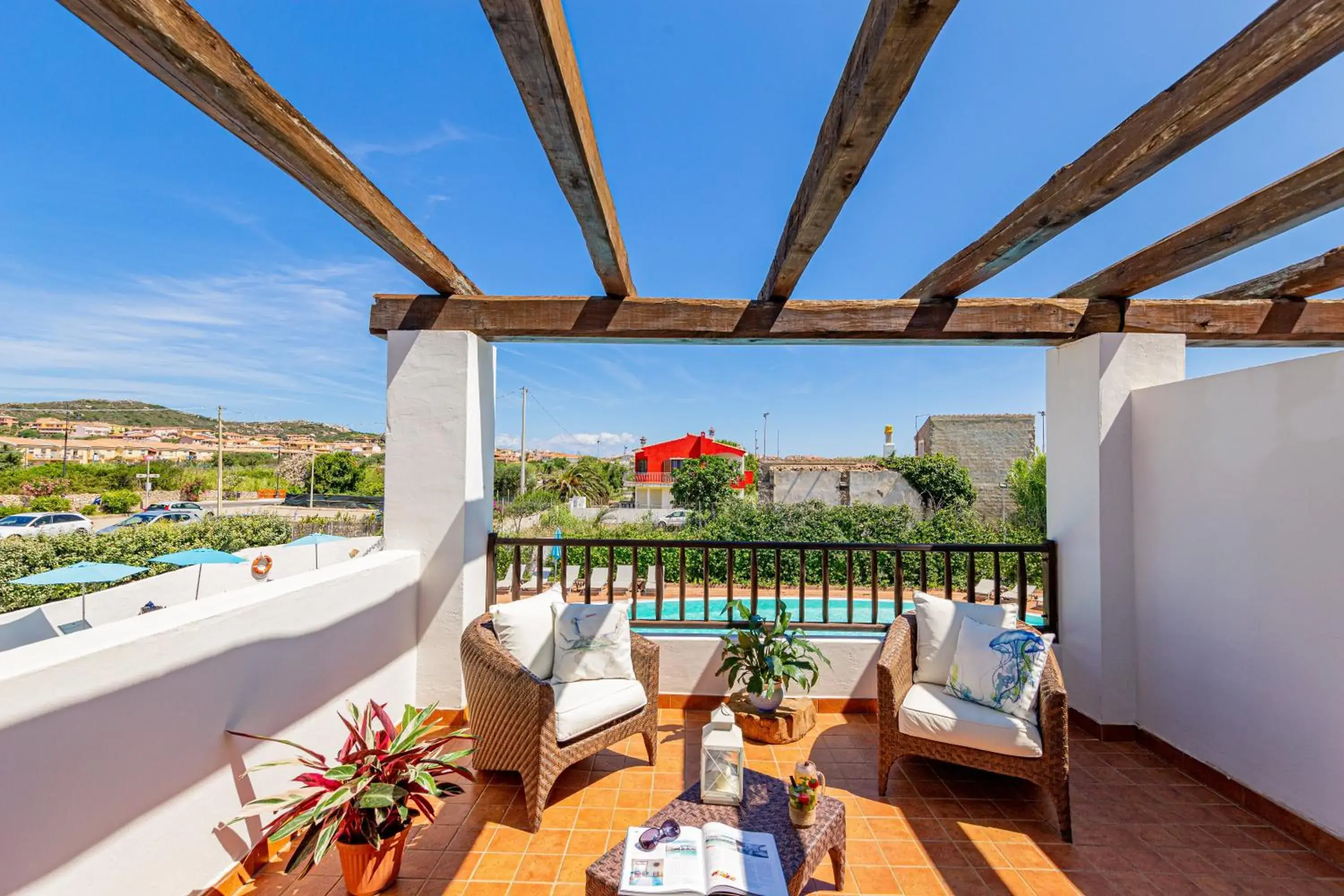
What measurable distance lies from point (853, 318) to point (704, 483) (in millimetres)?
13322

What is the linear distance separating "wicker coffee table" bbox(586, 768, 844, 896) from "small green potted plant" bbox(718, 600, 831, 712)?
1.02 meters

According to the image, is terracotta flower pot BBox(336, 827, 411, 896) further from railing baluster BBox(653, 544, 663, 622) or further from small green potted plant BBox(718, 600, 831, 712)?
railing baluster BBox(653, 544, 663, 622)

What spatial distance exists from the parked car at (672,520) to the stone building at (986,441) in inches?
308

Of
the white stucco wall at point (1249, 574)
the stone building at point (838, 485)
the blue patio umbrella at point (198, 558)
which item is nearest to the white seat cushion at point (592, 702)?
the white stucco wall at point (1249, 574)

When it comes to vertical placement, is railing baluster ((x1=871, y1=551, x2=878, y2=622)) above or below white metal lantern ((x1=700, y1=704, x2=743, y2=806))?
above

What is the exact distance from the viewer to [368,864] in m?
1.83

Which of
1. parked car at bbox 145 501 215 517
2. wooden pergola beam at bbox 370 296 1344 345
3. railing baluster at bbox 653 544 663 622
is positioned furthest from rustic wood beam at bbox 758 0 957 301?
parked car at bbox 145 501 215 517

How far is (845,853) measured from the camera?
2.05 metres

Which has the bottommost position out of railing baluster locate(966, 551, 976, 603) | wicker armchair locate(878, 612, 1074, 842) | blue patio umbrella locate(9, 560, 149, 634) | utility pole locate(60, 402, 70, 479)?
blue patio umbrella locate(9, 560, 149, 634)

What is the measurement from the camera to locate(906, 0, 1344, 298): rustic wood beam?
128 cm

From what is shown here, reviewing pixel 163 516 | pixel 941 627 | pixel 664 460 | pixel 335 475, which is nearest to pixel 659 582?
pixel 941 627

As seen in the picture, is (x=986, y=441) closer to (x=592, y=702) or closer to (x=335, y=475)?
(x=592, y=702)

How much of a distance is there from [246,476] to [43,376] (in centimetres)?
1274

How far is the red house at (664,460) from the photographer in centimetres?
2337
